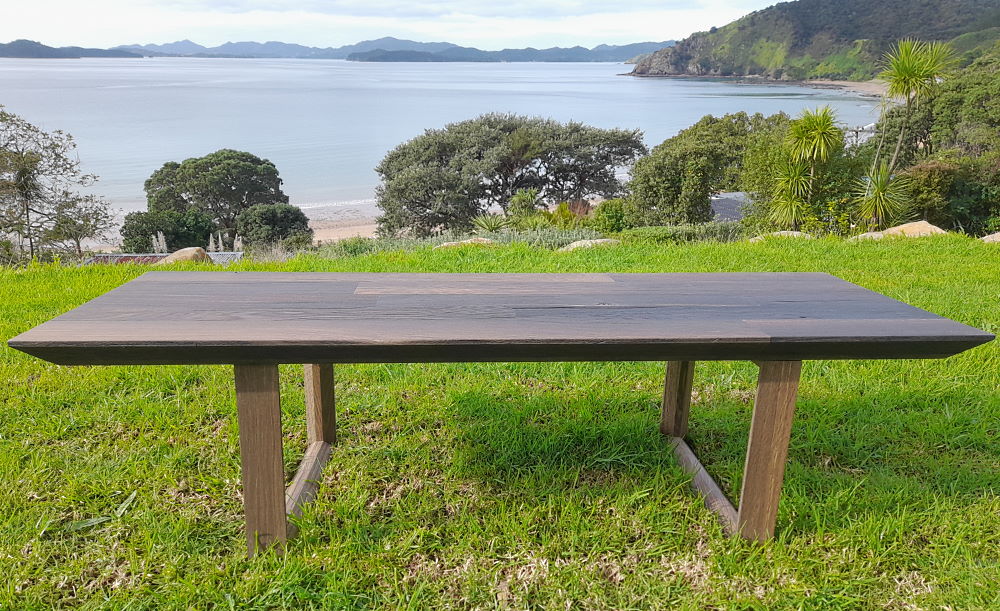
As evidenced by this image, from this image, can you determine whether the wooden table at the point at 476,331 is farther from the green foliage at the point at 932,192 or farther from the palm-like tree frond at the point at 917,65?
the green foliage at the point at 932,192

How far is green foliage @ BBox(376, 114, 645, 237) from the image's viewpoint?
26.0 m

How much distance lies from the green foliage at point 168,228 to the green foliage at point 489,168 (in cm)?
837

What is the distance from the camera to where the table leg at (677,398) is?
233 centimetres

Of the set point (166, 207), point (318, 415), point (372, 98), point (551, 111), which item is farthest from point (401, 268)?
point (372, 98)

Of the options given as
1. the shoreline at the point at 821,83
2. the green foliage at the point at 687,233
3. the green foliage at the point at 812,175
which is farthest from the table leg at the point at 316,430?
the shoreline at the point at 821,83

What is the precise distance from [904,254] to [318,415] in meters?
5.06

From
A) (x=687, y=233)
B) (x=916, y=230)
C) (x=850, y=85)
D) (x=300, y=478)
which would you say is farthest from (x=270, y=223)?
(x=850, y=85)

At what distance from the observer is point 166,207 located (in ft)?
99.9

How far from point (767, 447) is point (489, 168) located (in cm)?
2563

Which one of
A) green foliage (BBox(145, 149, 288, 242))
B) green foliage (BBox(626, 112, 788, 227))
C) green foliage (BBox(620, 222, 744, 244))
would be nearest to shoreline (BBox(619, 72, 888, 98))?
green foliage (BBox(626, 112, 788, 227))

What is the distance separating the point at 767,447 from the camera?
5.60 ft

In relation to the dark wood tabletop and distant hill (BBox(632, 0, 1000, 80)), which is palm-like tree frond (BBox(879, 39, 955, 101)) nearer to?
the dark wood tabletop

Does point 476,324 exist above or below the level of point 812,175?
Result: above

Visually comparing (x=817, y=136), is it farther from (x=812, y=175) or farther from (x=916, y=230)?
(x=916, y=230)
